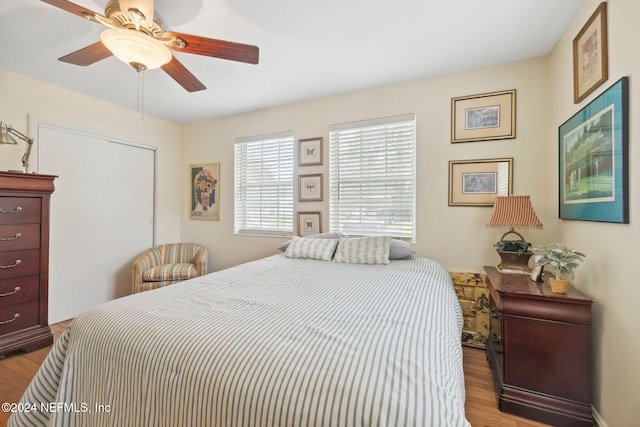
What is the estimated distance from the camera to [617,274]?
1398 millimetres

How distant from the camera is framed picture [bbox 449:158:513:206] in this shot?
241cm

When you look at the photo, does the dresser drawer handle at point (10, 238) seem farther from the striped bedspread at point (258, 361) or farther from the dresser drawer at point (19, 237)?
the striped bedspread at point (258, 361)

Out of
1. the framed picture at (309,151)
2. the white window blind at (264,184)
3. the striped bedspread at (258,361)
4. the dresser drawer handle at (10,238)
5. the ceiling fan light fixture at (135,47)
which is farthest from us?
the white window blind at (264,184)

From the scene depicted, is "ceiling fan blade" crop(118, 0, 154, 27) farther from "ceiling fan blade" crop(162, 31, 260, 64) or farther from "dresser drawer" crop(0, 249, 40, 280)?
"dresser drawer" crop(0, 249, 40, 280)

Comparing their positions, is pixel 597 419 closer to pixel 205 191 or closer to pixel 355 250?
pixel 355 250

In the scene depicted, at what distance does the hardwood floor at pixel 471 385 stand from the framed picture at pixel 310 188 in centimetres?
206

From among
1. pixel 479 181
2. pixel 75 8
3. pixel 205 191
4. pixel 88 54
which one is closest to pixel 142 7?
pixel 75 8

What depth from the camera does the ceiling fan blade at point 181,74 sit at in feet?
5.72

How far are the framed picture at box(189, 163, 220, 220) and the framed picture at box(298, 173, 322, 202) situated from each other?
1301 mm

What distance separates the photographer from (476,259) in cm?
251

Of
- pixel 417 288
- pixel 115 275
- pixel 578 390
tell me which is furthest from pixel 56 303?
pixel 578 390

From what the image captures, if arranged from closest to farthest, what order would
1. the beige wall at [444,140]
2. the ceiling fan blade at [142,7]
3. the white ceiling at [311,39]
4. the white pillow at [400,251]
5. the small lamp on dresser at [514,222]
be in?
the ceiling fan blade at [142,7], the white ceiling at [311,39], the small lamp on dresser at [514,222], the beige wall at [444,140], the white pillow at [400,251]

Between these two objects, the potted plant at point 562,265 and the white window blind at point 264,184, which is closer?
the potted plant at point 562,265

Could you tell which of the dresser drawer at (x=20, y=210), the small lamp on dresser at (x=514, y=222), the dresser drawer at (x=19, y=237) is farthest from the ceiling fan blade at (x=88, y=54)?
the small lamp on dresser at (x=514, y=222)
